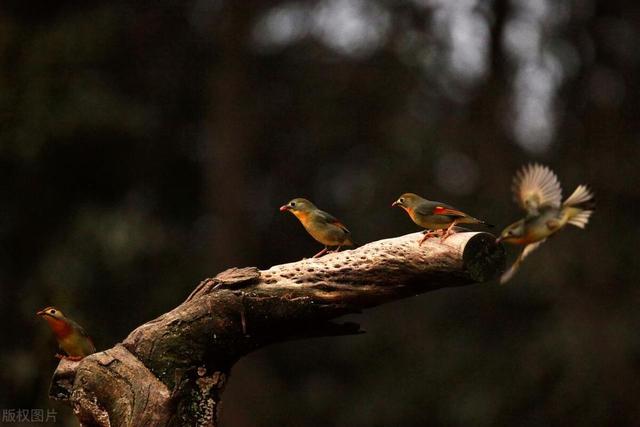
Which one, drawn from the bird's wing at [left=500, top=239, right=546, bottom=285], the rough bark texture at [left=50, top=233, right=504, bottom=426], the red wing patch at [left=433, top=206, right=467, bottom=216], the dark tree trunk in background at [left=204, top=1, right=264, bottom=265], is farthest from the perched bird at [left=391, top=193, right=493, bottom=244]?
the dark tree trunk in background at [left=204, top=1, right=264, bottom=265]

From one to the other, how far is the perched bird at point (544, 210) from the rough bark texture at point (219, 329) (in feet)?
3.77

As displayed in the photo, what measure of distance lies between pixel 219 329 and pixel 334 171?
1623 cm

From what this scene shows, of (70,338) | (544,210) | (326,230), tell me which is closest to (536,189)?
(544,210)

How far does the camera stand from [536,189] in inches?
188

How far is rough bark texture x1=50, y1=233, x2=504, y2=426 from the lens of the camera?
593cm

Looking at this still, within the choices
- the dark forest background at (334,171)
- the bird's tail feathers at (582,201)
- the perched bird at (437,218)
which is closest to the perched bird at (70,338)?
the perched bird at (437,218)

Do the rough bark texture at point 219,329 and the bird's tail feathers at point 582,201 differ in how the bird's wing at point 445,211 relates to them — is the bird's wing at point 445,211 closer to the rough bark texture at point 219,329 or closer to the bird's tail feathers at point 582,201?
the rough bark texture at point 219,329

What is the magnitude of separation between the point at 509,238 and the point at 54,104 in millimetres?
14328

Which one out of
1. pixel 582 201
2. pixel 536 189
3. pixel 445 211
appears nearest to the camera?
pixel 582 201

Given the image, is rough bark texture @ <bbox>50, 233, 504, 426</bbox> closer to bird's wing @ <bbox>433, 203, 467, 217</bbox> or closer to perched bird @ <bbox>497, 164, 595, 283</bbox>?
bird's wing @ <bbox>433, 203, 467, 217</bbox>

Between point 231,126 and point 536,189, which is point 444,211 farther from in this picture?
point 231,126

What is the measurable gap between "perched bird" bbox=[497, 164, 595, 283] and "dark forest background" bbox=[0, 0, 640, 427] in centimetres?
1161

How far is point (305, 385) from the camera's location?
22109 millimetres

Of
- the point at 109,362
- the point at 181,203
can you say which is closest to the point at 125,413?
the point at 109,362
